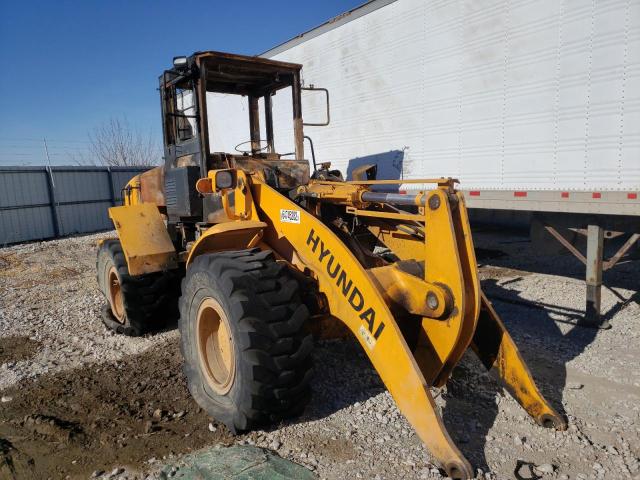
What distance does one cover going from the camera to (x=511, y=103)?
552 cm

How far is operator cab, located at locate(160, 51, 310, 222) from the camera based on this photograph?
166 inches

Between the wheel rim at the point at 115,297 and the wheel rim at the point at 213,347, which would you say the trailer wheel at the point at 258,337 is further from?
the wheel rim at the point at 115,297

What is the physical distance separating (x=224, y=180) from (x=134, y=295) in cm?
205

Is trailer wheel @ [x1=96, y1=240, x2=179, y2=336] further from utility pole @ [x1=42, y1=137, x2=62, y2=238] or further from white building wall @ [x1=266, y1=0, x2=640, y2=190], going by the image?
utility pole @ [x1=42, y1=137, x2=62, y2=238]

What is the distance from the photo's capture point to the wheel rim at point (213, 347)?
350 cm

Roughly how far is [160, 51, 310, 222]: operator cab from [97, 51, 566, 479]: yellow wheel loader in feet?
0.06

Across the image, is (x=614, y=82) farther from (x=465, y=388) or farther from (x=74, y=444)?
(x=74, y=444)

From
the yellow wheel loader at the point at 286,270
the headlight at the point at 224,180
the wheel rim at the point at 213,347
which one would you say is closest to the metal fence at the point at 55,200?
the yellow wheel loader at the point at 286,270

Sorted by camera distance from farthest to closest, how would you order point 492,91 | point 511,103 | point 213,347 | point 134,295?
point 492,91, point 511,103, point 134,295, point 213,347

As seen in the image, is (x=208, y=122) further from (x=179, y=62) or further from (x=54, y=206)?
(x=54, y=206)

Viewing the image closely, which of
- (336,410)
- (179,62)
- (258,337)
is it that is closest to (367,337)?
(258,337)

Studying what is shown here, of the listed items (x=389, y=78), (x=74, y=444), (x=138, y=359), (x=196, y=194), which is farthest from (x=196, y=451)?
(x=389, y=78)

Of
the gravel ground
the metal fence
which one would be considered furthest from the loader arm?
the metal fence

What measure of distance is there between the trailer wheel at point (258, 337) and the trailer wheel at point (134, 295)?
2.06 metres
